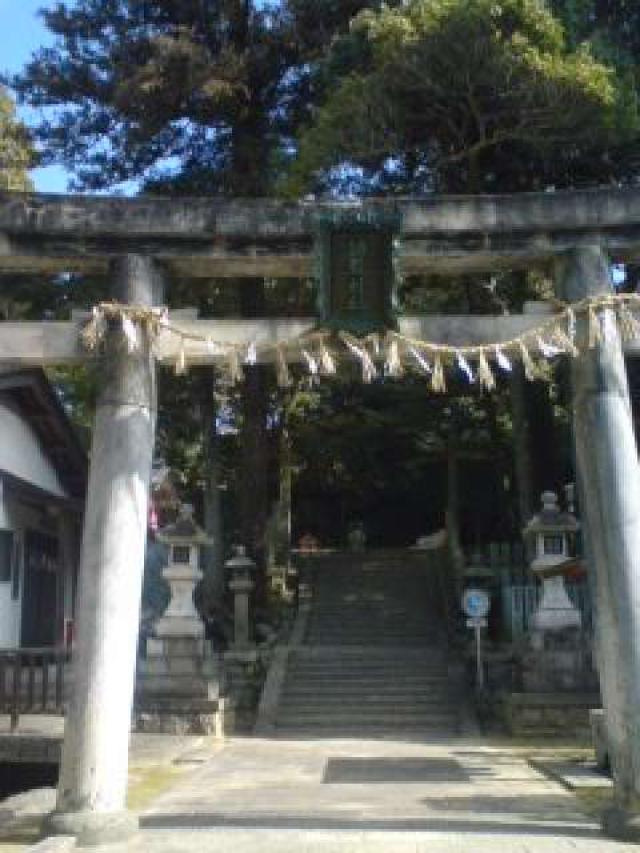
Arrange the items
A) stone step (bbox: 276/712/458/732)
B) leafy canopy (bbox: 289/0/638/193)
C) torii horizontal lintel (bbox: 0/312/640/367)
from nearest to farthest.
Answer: torii horizontal lintel (bbox: 0/312/640/367) → stone step (bbox: 276/712/458/732) → leafy canopy (bbox: 289/0/638/193)

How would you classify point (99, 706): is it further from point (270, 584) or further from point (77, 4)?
point (77, 4)

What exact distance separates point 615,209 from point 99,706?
6.03 metres

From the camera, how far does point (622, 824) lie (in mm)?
7367

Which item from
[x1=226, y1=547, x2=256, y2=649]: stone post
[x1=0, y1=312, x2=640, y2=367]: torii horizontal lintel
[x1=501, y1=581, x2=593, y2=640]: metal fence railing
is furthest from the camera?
[x1=226, y1=547, x2=256, y2=649]: stone post

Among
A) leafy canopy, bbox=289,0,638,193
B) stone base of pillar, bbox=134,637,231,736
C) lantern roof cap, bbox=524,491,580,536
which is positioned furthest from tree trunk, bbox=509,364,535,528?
stone base of pillar, bbox=134,637,231,736

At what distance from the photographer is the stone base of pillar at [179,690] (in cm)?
1631

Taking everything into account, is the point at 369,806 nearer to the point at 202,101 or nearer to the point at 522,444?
the point at 522,444

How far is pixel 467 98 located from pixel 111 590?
14.8 metres

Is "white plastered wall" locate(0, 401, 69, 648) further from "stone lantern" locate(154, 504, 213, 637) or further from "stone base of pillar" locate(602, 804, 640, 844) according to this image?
"stone base of pillar" locate(602, 804, 640, 844)

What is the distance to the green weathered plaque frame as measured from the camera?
8383mm

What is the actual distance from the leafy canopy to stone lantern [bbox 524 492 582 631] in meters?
7.41

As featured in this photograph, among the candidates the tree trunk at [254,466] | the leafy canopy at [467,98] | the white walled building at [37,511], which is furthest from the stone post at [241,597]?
the leafy canopy at [467,98]

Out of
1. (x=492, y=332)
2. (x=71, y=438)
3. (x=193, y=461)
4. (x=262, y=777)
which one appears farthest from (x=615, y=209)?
(x=193, y=461)

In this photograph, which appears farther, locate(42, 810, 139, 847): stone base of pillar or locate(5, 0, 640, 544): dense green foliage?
locate(5, 0, 640, 544): dense green foliage
